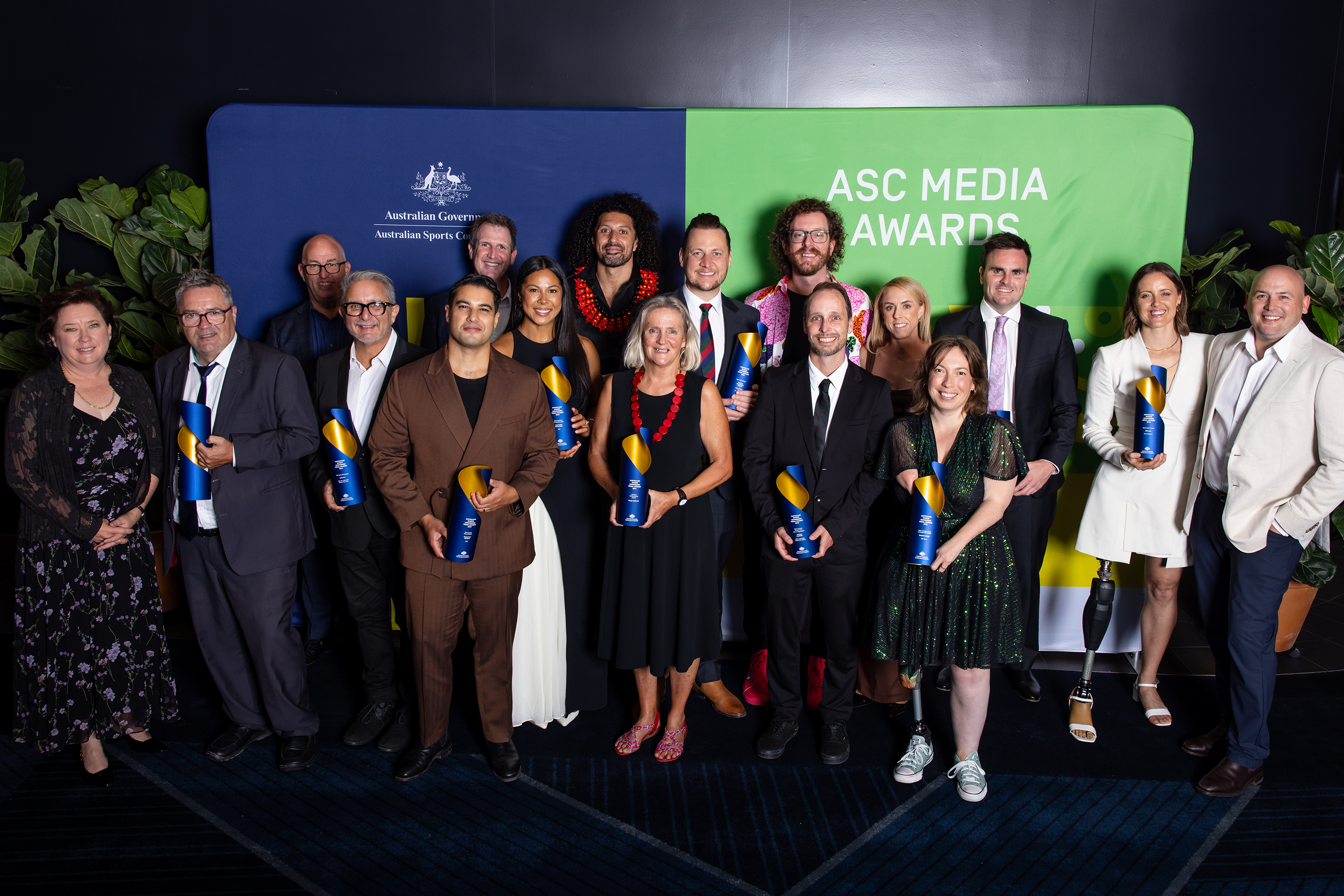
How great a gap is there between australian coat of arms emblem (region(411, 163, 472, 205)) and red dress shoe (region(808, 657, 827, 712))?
8.74 ft

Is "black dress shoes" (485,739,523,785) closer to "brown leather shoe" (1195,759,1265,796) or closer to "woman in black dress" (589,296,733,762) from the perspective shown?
"woman in black dress" (589,296,733,762)

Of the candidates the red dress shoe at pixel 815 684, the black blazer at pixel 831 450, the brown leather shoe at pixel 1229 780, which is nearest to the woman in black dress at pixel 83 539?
the black blazer at pixel 831 450

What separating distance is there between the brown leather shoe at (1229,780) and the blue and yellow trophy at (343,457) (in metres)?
3.06

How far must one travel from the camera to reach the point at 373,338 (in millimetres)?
2902

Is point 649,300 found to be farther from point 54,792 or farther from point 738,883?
point 54,792

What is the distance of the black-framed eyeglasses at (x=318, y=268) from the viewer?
3.59 metres

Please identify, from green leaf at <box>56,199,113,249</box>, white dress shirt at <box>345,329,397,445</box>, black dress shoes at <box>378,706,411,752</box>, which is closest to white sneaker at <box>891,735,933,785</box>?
black dress shoes at <box>378,706,411,752</box>

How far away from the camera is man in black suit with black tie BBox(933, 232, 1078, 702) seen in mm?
3281

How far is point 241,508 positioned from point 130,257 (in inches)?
81.1

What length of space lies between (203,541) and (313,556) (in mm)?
950

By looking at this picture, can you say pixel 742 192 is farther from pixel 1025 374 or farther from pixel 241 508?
pixel 241 508

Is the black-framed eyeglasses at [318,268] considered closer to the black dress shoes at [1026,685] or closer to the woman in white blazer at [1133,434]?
the woman in white blazer at [1133,434]

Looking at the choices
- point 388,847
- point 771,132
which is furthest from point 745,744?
point 771,132

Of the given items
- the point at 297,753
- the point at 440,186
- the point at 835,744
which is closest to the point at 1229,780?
the point at 835,744
